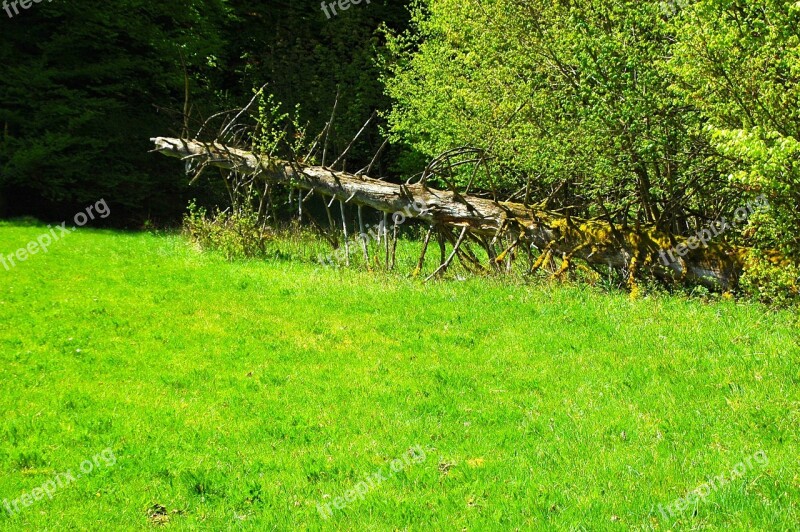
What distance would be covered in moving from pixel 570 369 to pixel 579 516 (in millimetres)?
3462

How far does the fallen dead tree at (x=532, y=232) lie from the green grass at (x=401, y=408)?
40.0 inches

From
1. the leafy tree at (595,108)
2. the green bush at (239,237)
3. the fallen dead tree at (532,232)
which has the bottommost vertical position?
the green bush at (239,237)

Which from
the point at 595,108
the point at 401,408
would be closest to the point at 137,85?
the point at 595,108

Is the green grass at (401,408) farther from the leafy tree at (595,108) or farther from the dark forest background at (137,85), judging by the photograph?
the dark forest background at (137,85)

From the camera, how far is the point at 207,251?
1822cm

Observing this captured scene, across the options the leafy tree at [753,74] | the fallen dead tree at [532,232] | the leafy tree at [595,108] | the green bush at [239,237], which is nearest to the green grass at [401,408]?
the fallen dead tree at [532,232]

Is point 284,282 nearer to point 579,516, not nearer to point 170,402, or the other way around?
point 170,402

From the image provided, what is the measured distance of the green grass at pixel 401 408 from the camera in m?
5.71

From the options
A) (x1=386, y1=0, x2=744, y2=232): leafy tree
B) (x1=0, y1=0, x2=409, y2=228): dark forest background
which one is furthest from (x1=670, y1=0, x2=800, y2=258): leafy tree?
(x1=0, y1=0, x2=409, y2=228): dark forest background

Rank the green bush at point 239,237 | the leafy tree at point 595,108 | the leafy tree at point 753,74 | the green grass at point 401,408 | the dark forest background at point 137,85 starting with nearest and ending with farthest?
the green grass at point 401,408
the leafy tree at point 753,74
the leafy tree at point 595,108
the green bush at point 239,237
the dark forest background at point 137,85

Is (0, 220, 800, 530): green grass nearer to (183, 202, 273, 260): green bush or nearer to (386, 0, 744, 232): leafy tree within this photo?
(386, 0, 744, 232): leafy tree

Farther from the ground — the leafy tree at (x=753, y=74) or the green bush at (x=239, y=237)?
the leafy tree at (x=753, y=74)

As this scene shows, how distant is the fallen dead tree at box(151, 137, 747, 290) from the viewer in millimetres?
12242

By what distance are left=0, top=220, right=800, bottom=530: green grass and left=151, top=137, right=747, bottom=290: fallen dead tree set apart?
3.33ft
